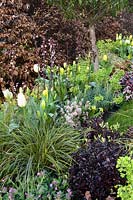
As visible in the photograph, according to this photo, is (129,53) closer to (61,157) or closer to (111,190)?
(61,157)

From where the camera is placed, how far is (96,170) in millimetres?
3225

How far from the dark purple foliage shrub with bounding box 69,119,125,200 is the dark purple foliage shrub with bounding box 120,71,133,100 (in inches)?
63.4

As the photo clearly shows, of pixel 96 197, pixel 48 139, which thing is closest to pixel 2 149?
pixel 48 139

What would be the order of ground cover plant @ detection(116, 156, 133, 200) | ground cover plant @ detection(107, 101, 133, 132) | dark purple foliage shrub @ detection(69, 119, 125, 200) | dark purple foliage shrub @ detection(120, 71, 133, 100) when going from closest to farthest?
ground cover plant @ detection(116, 156, 133, 200), dark purple foliage shrub @ detection(69, 119, 125, 200), ground cover plant @ detection(107, 101, 133, 132), dark purple foliage shrub @ detection(120, 71, 133, 100)

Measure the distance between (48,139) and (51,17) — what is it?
171 inches

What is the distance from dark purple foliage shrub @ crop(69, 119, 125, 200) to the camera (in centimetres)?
320

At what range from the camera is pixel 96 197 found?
128 inches

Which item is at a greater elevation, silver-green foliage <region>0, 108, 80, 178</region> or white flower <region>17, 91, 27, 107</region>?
white flower <region>17, 91, 27, 107</region>

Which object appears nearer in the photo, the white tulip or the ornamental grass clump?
→ the ornamental grass clump

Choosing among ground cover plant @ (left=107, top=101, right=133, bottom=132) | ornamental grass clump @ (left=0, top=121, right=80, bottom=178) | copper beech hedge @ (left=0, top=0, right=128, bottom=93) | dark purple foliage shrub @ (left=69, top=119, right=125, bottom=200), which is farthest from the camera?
copper beech hedge @ (left=0, top=0, right=128, bottom=93)

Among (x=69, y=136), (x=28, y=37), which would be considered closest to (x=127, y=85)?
(x=69, y=136)

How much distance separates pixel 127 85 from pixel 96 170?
207 centimetres

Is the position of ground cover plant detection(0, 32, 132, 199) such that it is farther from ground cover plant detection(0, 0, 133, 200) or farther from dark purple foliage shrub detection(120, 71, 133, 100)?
dark purple foliage shrub detection(120, 71, 133, 100)

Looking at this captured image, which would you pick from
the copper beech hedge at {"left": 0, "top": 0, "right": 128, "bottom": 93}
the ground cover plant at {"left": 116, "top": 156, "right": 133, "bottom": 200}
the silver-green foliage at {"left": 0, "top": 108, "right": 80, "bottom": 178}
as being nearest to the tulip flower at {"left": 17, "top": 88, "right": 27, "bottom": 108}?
the silver-green foliage at {"left": 0, "top": 108, "right": 80, "bottom": 178}
